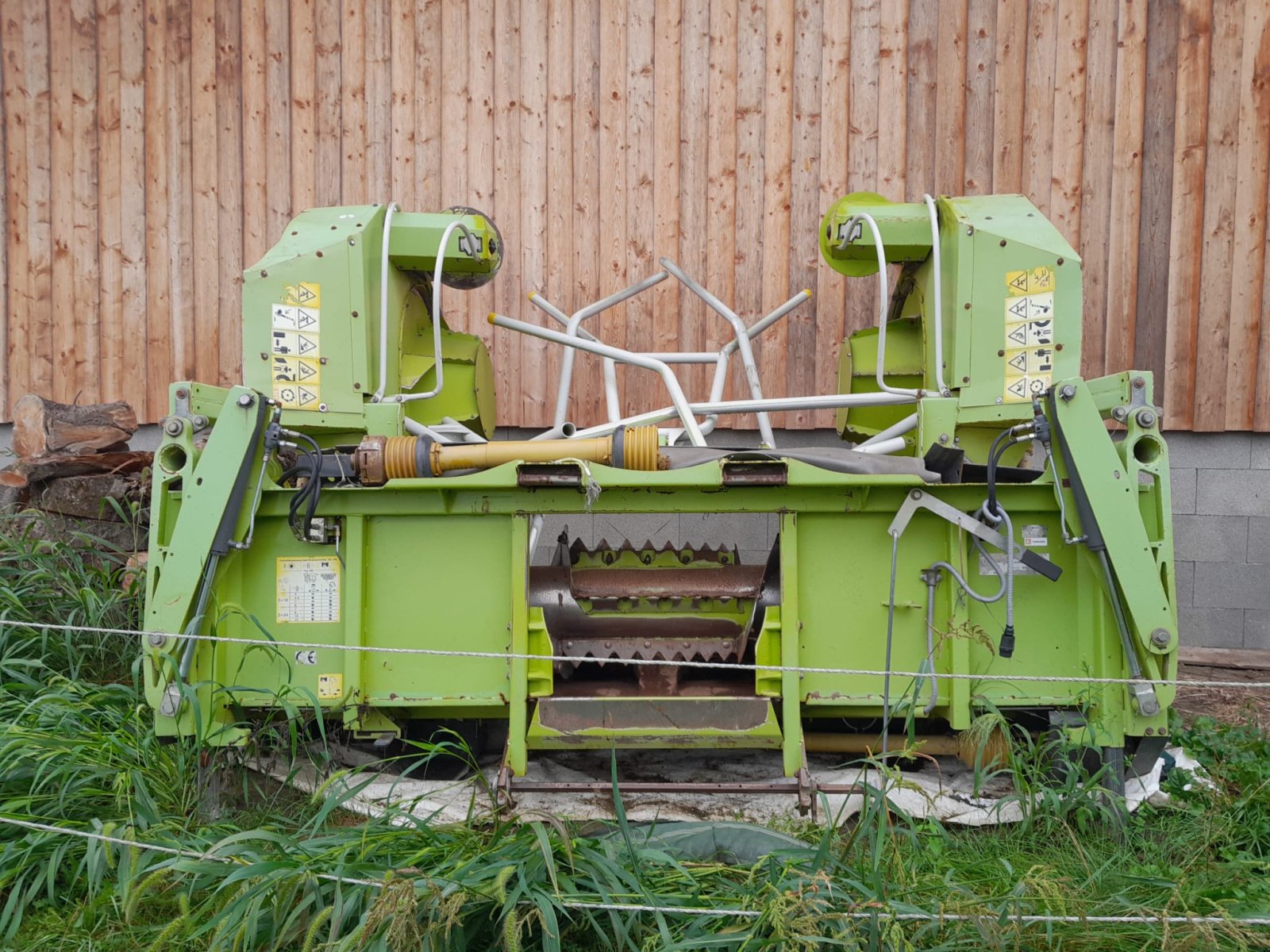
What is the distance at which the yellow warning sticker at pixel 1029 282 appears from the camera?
3.16 meters

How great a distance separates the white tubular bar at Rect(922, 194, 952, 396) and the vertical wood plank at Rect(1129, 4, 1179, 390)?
7.26 feet

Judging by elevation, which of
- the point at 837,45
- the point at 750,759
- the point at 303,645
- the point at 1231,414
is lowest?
the point at 750,759

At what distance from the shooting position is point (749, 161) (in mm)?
5137

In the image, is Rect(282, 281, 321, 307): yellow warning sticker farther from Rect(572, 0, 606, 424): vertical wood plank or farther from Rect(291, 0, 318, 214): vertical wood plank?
Rect(291, 0, 318, 214): vertical wood plank

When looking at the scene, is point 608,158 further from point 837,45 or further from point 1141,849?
point 1141,849

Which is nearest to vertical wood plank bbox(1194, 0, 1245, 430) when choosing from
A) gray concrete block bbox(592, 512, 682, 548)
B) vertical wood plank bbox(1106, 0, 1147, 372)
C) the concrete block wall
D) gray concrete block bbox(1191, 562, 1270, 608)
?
the concrete block wall

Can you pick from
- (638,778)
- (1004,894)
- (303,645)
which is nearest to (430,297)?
(303,645)

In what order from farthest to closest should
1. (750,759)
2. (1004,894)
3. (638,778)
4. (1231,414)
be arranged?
(1231,414) → (750,759) → (638,778) → (1004,894)

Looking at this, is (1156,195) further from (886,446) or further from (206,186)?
(206,186)

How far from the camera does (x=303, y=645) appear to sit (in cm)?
281

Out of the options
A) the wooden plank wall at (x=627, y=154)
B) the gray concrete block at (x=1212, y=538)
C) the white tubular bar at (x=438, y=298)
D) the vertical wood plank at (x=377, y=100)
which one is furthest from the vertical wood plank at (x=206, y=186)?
the gray concrete block at (x=1212, y=538)

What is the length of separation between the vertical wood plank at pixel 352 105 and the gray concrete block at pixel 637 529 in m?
2.19

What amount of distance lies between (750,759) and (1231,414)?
3313 mm

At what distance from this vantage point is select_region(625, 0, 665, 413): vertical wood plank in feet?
16.8
